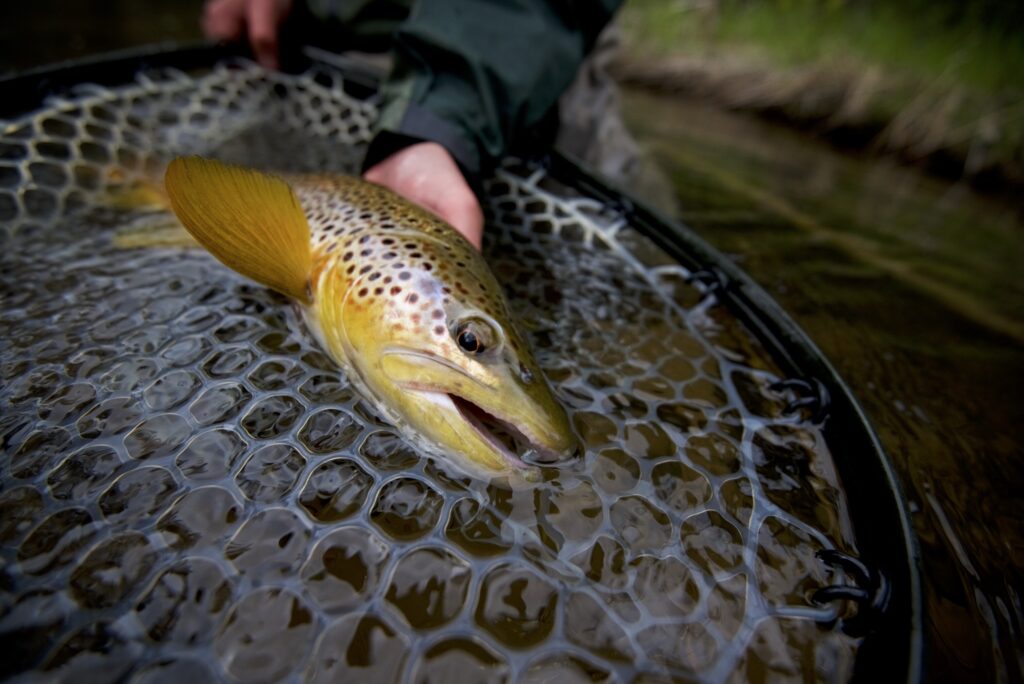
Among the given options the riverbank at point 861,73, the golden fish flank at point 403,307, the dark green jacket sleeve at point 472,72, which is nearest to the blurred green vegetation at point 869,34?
the riverbank at point 861,73

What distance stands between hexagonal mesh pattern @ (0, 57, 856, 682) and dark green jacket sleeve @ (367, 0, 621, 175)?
0.78 metres

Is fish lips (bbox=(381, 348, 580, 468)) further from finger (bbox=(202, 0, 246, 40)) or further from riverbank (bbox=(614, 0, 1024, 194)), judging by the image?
riverbank (bbox=(614, 0, 1024, 194))

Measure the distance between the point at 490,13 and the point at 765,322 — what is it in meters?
1.58

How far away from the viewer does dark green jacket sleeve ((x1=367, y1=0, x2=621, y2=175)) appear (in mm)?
2023

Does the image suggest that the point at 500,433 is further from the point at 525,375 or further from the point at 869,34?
the point at 869,34

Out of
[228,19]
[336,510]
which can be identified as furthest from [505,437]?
[228,19]

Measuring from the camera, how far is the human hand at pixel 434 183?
180cm

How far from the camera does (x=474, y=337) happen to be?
1.24m

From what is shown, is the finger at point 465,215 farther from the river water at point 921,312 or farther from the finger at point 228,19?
the finger at point 228,19

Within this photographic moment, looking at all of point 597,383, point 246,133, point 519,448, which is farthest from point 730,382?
point 246,133

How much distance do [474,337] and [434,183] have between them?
2.87ft

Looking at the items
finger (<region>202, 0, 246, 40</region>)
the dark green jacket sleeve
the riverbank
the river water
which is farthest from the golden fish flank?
the riverbank

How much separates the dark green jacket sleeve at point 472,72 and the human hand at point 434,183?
38 mm

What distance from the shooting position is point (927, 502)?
4.86ft
